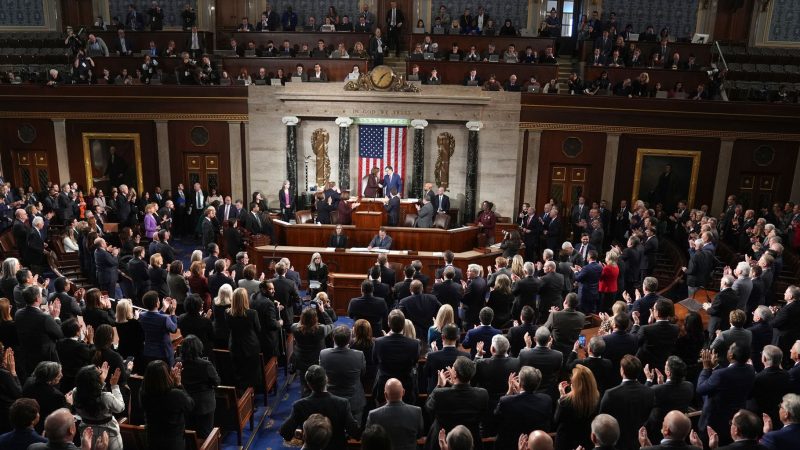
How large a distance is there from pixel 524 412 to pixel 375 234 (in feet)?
31.0

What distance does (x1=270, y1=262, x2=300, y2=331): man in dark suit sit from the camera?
28.6 feet

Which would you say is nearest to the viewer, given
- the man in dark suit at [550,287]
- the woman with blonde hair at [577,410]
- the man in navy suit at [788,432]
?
the man in navy suit at [788,432]

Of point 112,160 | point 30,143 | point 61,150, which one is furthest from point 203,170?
point 30,143

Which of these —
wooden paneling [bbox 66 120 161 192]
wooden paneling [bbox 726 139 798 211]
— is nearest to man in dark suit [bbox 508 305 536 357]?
wooden paneling [bbox 726 139 798 211]

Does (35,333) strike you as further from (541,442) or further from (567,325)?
(567,325)

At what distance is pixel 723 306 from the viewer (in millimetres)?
7977

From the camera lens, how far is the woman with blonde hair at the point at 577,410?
502 cm

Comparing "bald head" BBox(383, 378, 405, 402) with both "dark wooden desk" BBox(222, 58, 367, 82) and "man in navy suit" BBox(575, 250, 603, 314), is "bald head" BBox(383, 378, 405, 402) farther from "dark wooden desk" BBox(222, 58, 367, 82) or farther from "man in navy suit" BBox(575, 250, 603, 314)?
"dark wooden desk" BBox(222, 58, 367, 82)

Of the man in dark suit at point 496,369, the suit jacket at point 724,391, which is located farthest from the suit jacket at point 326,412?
the suit jacket at point 724,391

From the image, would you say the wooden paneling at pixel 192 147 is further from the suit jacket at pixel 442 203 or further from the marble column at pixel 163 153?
the suit jacket at pixel 442 203

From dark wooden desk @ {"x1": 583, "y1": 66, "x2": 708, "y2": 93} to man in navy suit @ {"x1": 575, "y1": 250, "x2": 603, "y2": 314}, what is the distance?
8.36 meters

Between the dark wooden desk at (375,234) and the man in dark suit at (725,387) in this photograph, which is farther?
the dark wooden desk at (375,234)

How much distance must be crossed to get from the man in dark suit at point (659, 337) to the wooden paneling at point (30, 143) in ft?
52.8

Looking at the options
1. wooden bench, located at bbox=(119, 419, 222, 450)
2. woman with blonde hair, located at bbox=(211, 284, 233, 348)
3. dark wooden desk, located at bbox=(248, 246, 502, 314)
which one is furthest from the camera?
dark wooden desk, located at bbox=(248, 246, 502, 314)
